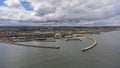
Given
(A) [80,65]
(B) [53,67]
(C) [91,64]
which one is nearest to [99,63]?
(C) [91,64]

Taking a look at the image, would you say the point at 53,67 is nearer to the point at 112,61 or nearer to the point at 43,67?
the point at 43,67

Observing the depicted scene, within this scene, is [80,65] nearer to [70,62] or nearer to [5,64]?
[70,62]

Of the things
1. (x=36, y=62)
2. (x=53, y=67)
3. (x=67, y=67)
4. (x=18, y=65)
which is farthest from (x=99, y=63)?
(x=18, y=65)

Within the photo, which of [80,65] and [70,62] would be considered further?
[70,62]

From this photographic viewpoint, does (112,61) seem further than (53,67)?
Yes

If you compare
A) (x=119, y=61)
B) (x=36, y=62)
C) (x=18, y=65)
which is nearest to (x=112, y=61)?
(x=119, y=61)

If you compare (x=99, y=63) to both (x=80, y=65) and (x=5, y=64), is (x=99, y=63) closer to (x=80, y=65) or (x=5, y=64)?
(x=80, y=65)
